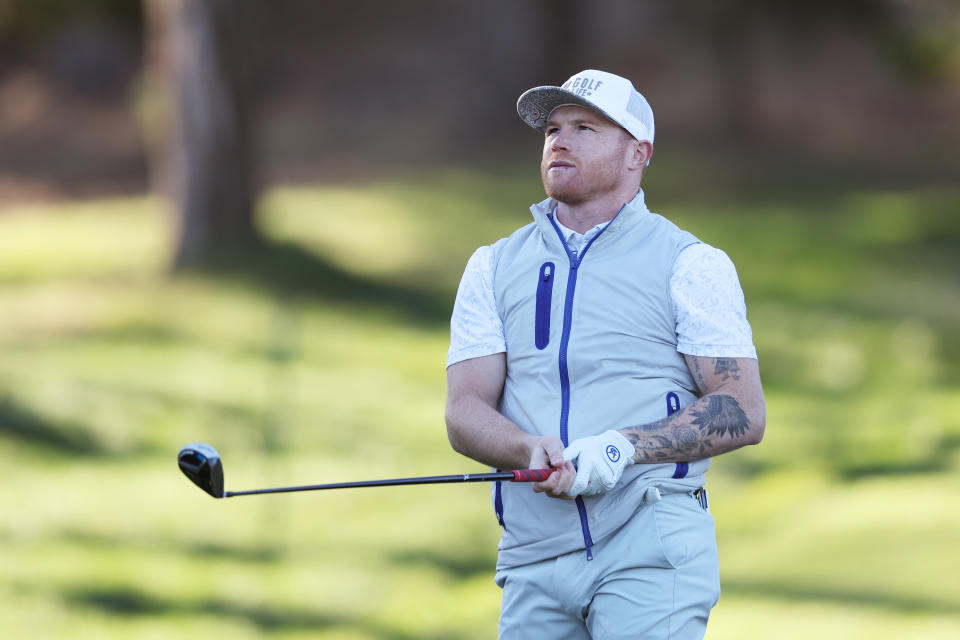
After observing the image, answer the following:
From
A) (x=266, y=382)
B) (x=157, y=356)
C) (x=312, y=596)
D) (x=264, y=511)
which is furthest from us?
(x=157, y=356)

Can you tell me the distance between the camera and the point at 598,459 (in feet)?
10.6

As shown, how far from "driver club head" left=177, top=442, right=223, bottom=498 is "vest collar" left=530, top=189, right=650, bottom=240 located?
1.07 m

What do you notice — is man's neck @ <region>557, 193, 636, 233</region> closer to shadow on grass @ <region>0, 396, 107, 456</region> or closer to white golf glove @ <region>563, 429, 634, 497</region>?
white golf glove @ <region>563, 429, 634, 497</region>

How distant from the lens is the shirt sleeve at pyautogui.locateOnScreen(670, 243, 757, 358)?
342 centimetres

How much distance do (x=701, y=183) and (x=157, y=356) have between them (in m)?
9.39

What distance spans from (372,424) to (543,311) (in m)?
8.23

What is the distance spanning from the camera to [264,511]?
9547 millimetres

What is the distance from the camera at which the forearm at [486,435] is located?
343cm

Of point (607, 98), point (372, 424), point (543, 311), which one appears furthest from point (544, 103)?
point (372, 424)

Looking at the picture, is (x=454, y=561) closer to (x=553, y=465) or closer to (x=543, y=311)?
(x=543, y=311)

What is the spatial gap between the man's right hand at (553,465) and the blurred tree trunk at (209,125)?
13.1 metres

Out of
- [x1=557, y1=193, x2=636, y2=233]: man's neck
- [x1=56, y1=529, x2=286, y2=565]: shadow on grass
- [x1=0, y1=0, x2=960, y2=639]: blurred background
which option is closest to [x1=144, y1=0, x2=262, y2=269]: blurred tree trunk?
[x1=0, y1=0, x2=960, y2=639]: blurred background

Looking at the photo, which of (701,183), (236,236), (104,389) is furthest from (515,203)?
(104,389)

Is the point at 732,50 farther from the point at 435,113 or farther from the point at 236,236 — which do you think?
the point at 236,236
